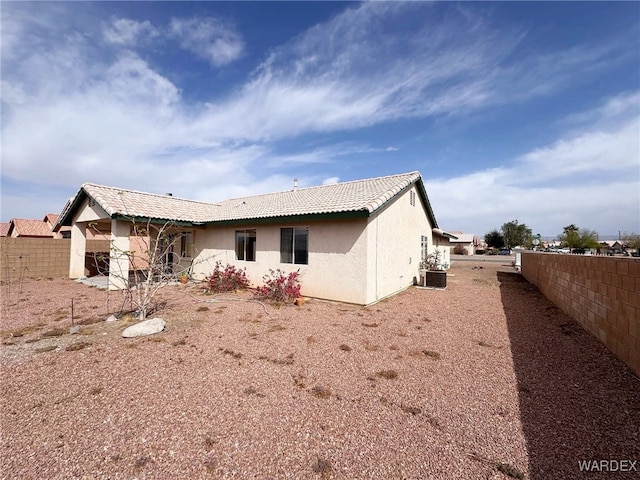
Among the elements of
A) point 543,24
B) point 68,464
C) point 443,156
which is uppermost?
point 543,24

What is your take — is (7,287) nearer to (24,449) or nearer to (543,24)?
(24,449)

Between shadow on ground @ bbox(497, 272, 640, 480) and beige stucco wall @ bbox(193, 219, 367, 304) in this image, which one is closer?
shadow on ground @ bbox(497, 272, 640, 480)

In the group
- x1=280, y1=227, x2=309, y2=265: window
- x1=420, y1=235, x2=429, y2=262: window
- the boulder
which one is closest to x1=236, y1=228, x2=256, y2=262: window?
x1=280, y1=227, x2=309, y2=265: window

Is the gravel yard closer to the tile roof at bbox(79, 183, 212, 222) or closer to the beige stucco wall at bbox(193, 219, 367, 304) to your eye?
the beige stucco wall at bbox(193, 219, 367, 304)

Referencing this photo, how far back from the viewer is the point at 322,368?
183 inches

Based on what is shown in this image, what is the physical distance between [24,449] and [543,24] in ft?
43.7

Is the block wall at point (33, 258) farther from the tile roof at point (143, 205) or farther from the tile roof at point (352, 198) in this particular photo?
the tile roof at point (352, 198)

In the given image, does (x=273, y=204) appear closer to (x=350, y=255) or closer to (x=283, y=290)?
(x=283, y=290)

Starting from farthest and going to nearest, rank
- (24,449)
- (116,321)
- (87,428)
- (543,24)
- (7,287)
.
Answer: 1. (7,287)
2. (543,24)
3. (116,321)
4. (87,428)
5. (24,449)

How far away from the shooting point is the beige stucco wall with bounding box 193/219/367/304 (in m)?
9.08

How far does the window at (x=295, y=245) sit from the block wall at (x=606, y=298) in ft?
24.8

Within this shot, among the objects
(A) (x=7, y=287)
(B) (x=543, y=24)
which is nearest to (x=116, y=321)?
(A) (x=7, y=287)

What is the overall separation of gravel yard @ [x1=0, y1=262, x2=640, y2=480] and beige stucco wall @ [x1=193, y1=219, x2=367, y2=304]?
2.39 m

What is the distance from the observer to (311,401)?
3662 millimetres
